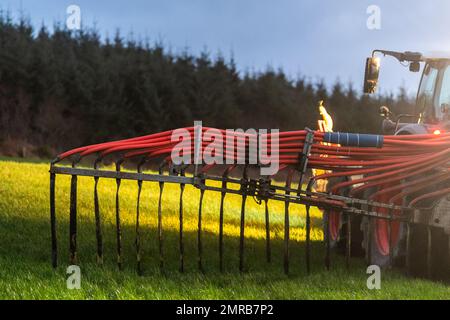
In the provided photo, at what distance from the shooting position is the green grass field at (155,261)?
5648mm

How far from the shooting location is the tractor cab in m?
7.46

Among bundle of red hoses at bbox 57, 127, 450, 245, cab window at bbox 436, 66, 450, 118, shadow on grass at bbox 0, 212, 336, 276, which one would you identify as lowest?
shadow on grass at bbox 0, 212, 336, 276

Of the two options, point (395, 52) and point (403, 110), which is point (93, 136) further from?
point (395, 52)

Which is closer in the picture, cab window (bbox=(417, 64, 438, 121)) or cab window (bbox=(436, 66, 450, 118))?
cab window (bbox=(436, 66, 450, 118))

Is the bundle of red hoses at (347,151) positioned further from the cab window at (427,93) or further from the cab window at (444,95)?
the cab window at (427,93)

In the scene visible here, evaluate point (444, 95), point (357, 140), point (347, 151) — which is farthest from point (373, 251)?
point (444, 95)

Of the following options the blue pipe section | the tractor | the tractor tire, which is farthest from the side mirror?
the tractor tire

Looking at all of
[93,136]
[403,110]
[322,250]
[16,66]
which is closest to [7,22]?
[16,66]

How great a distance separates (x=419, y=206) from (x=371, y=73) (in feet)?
5.75

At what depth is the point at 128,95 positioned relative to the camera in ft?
135

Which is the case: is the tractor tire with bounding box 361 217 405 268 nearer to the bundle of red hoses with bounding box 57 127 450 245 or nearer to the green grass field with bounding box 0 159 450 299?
the green grass field with bounding box 0 159 450 299

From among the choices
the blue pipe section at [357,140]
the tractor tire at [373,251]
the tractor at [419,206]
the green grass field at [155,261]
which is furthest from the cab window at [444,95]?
the green grass field at [155,261]

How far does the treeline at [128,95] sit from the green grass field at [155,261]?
21458 mm

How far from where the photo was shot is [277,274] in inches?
264
